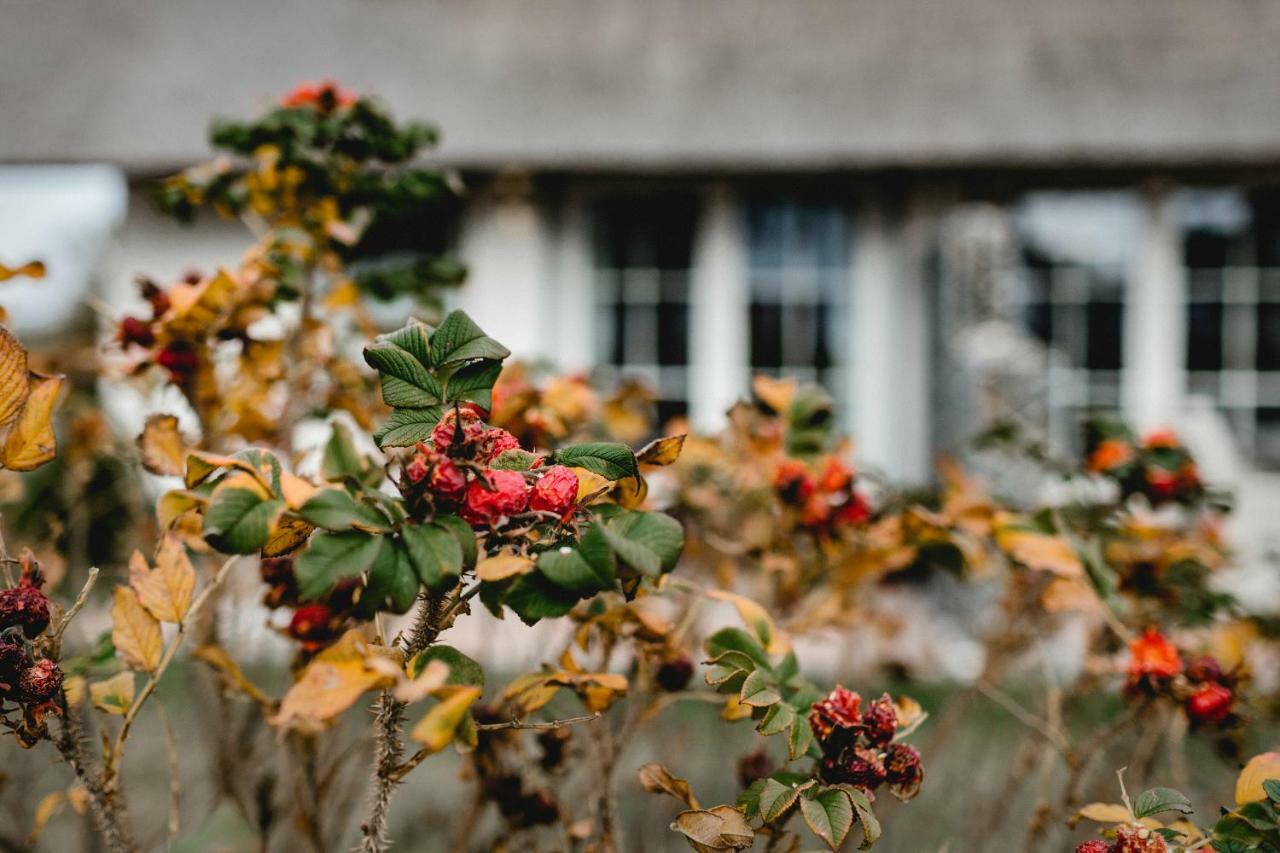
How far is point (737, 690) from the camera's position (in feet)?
2.68

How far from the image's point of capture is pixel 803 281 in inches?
204

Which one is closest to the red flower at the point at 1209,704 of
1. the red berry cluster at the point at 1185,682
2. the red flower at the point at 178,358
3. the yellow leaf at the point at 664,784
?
the red berry cluster at the point at 1185,682

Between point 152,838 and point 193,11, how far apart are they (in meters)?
5.24

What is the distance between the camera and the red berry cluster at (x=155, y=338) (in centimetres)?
103

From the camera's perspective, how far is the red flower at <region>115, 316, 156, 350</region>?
1026mm

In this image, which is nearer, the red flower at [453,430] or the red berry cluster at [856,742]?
the red flower at [453,430]

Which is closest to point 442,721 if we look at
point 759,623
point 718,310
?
point 759,623

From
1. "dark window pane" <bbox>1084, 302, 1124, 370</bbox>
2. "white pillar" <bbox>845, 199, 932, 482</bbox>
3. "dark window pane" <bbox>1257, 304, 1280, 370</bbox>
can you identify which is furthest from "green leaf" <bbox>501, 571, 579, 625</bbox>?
"dark window pane" <bbox>1257, 304, 1280, 370</bbox>

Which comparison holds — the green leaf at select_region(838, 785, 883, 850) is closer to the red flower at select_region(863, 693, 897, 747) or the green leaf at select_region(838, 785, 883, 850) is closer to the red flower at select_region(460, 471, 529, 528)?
the red flower at select_region(863, 693, 897, 747)

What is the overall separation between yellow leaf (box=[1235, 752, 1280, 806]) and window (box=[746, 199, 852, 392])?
445cm

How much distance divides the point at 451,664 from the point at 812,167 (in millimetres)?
4550

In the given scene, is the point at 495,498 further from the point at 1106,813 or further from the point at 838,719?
the point at 1106,813

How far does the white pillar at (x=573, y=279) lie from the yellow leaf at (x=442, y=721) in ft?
15.3

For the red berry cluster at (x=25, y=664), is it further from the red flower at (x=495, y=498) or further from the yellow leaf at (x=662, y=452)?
the yellow leaf at (x=662, y=452)
